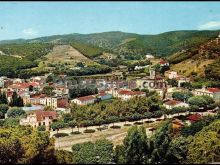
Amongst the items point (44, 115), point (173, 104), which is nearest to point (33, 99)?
point (44, 115)

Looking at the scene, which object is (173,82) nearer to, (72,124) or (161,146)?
(72,124)

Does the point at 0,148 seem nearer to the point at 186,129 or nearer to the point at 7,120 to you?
the point at 186,129

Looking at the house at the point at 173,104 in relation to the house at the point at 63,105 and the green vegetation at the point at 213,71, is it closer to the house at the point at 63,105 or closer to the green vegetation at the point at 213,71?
the house at the point at 63,105

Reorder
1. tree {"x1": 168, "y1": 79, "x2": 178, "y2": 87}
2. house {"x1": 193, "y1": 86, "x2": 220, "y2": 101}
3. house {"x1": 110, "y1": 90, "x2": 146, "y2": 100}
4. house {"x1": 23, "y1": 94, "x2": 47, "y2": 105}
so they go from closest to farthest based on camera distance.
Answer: house {"x1": 193, "y1": 86, "x2": 220, "y2": 101}, house {"x1": 23, "y1": 94, "x2": 47, "y2": 105}, house {"x1": 110, "y1": 90, "x2": 146, "y2": 100}, tree {"x1": 168, "y1": 79, "x2": 178, "y2": 87}

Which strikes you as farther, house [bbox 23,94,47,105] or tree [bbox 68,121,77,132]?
house [bbox 23,94,47,105]

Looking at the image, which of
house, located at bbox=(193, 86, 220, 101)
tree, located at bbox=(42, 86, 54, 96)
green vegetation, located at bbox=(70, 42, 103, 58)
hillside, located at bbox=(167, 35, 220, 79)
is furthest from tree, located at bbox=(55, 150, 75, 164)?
green vegetation, located at bbox=(70, 42, 103, 58)

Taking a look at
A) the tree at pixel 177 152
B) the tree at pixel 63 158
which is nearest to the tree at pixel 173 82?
the tree at pixel 177 152

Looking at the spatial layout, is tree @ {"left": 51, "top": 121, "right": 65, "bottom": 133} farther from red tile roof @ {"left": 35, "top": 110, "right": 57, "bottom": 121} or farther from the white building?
the white building

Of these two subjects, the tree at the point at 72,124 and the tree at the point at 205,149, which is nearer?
the tree at the point at 205,149
